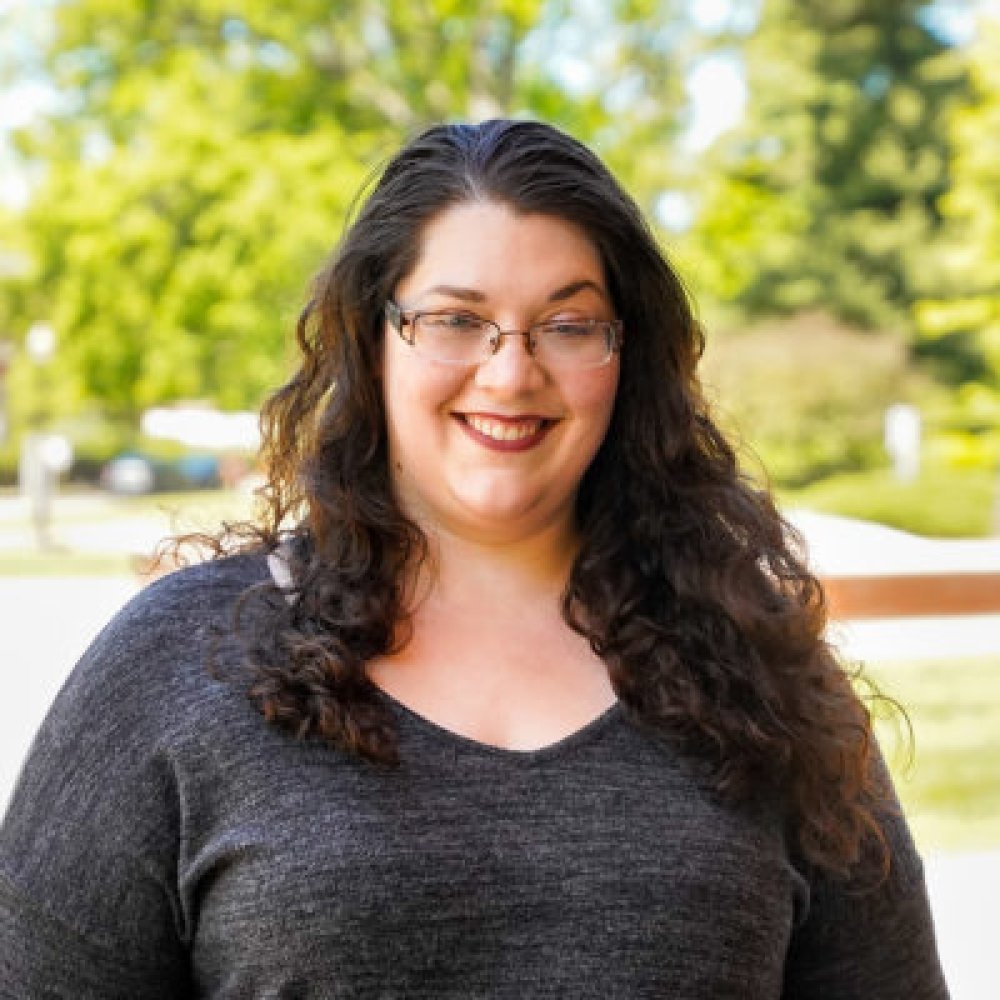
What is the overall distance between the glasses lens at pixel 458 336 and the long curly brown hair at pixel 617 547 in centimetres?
7

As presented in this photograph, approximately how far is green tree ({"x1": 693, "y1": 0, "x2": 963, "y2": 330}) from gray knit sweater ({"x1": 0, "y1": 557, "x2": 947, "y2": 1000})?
2547cm

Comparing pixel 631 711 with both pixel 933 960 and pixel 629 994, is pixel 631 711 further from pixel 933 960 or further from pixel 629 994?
pixel 933 960

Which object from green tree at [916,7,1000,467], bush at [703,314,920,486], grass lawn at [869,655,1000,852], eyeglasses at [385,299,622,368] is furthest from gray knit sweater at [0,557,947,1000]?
bush at [703,314,920,486]

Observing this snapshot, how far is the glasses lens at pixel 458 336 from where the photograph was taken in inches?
62.3

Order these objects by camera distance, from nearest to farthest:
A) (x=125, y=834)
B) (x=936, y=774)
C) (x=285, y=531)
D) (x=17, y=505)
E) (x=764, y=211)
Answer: (x=125, y=834) < (x=285, y=531) < (x=936, y=774) < (x=764, y=211) < (x=17, y=505)

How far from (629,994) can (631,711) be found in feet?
0.86

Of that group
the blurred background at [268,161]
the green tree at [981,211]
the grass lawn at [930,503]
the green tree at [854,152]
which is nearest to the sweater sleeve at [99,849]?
the blurred background at [268,161]

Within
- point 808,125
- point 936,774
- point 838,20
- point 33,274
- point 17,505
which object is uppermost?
point 838,20

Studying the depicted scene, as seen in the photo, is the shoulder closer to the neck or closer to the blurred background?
the neck

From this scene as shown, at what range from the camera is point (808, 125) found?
1111 inches

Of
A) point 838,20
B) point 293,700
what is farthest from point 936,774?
point 838,20

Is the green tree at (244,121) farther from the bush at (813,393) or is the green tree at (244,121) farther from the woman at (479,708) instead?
the woman at (479,708)

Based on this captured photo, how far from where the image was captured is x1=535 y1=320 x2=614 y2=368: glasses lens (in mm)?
1596

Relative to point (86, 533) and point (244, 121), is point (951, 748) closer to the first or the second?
point (244, 121)
